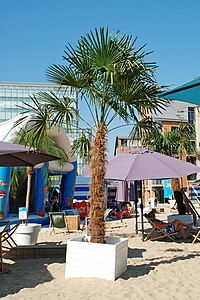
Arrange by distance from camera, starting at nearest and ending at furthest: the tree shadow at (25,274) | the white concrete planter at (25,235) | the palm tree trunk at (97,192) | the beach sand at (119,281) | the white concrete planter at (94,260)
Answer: the beach sand at (119,281) < the tree shadow at (25,274) < the white concrete planter at (94,260) < the palm tree trunk at (97,192) < the white concrete planter at (25,235)

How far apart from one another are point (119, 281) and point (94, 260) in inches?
18.3

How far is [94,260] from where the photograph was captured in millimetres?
4996

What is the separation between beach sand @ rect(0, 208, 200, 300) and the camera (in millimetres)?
4340

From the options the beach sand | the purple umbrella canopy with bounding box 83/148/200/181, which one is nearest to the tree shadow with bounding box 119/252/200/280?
the beach sand

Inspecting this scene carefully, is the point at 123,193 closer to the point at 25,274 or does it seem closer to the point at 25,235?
the point at 25,235

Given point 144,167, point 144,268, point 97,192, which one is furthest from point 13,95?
point 144,268

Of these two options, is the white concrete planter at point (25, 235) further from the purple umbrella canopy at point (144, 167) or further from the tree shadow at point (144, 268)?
the tree shadow at point (144, 268)

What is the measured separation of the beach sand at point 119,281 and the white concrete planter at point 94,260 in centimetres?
10

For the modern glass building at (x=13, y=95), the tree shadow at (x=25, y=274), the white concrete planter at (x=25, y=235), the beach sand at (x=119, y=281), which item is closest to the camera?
the beach sand at (x=119, y=281)

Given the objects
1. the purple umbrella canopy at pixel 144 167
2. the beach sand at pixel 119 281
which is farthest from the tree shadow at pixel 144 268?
the purple umbrella canopy at pixel 144 167

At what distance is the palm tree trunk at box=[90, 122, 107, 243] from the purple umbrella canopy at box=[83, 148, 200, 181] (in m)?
1.53

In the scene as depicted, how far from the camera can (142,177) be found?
6.92m

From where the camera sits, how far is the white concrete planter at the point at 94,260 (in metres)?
4.92

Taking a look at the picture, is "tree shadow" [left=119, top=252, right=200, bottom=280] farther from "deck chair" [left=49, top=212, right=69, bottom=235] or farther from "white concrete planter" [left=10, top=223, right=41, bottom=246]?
"deck chair" [left=49, top=212, right=69, bottom=235]
